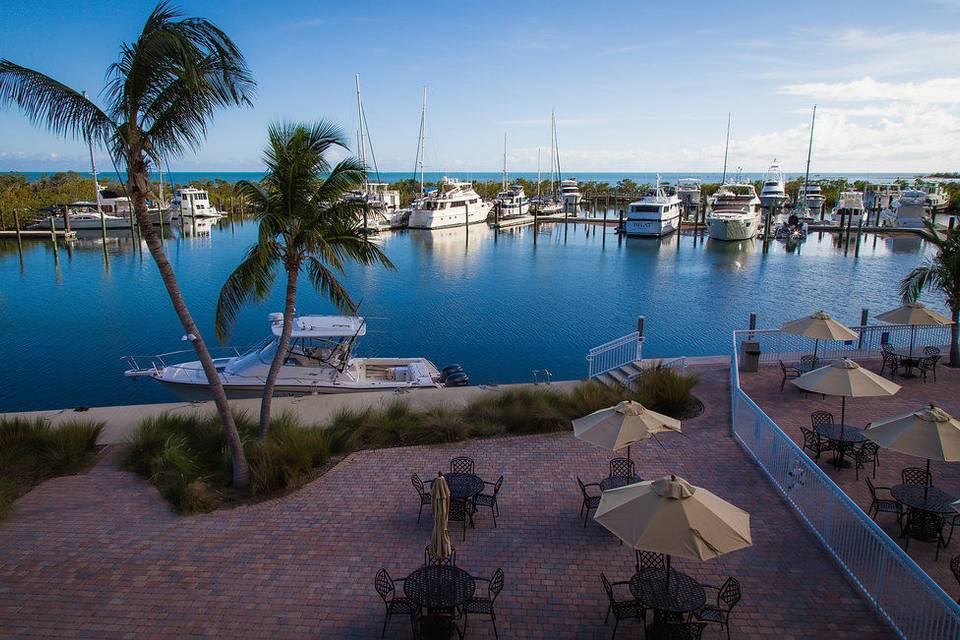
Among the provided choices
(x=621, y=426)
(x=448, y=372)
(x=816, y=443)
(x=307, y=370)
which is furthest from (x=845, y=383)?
(x=307, y=370)

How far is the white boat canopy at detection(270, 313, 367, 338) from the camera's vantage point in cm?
1759

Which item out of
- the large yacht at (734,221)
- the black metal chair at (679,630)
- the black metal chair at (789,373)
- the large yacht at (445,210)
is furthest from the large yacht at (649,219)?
the black metal chair at (679,630)

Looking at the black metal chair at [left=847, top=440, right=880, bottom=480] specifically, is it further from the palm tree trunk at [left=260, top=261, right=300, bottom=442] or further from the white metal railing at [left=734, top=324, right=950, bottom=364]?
the palm tree trunk at [left=260, top=261, right=300, bottom=442]

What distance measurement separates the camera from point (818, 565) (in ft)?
28.4

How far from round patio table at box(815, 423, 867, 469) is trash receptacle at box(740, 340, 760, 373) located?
5.42m

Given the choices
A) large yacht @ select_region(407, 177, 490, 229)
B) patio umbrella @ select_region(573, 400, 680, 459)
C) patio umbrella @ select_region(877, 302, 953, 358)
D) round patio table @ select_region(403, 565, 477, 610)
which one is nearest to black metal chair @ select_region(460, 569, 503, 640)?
round patio table @ select_region(403, 565, 477, 610)

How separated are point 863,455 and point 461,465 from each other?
23.7 ft

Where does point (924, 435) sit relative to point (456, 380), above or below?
above

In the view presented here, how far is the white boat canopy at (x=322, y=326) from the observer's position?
1759 centimetres

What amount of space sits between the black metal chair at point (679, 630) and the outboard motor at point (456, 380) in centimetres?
1240

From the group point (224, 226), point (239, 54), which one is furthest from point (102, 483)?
point (224, 226)

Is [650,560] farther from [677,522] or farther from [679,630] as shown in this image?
[677,522]

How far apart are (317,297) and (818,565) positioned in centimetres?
3261

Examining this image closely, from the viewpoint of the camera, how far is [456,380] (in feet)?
64.0
